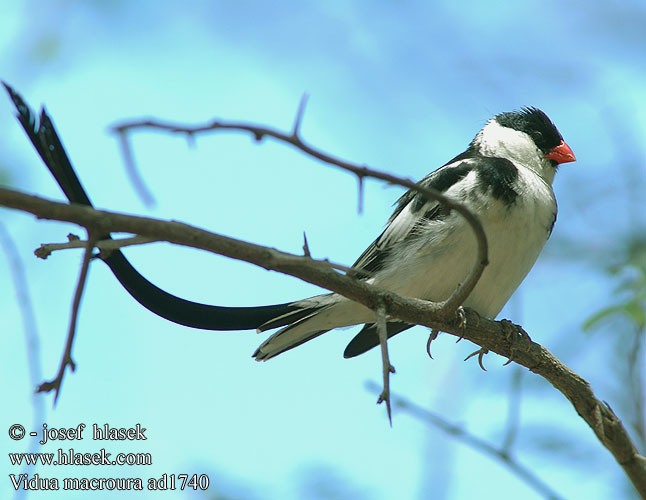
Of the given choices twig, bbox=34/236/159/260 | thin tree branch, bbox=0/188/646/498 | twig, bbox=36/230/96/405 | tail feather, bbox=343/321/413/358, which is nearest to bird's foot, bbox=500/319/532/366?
thin tree branch, bbox=0/188/646/498

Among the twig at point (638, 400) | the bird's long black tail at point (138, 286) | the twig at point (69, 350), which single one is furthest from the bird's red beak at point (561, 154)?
the twig at point (69, 350)

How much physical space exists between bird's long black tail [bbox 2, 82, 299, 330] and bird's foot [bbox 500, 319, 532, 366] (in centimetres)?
116

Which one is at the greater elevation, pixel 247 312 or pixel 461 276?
pixel 461 276

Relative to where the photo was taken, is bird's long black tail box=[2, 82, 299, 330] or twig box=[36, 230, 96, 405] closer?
twig box=[36, 230, 96, 405]

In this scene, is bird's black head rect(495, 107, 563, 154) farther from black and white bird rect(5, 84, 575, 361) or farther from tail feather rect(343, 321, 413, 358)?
tail feather rect(343, 321, 413, 358)

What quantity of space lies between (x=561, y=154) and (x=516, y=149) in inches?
13.7

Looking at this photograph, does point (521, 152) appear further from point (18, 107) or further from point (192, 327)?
point (18, 107)

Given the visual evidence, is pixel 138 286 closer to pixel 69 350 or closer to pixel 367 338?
pixel 69 350

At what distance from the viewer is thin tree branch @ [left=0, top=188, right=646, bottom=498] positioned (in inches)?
84.4

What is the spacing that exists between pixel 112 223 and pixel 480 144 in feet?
12.4

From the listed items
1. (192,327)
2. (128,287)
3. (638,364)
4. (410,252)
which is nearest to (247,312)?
(192,327)

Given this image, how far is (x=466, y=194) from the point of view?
415 cm

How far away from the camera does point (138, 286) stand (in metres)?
2.78

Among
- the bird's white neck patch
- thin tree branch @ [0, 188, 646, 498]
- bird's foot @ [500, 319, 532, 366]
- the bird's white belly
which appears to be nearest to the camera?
thin tree branch @ [0, 188, 646, 498]
